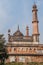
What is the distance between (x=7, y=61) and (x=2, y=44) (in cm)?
667

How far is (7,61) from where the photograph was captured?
79.4ft

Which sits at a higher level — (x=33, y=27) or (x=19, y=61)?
(x=33, y=27)

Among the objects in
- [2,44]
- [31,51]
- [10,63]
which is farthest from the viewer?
[31,51]

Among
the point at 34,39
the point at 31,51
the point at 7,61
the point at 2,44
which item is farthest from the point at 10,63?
the point at 34,39

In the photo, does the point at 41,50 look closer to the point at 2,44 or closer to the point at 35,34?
the point at 35,34

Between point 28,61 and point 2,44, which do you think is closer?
point 2,44

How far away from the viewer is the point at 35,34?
31250 millimetres

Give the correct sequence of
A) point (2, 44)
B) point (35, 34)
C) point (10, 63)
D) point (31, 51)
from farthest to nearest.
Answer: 1. point (35, 34)
2. point (31, 51)
3. point (10, 63)
4. point (2, 44)

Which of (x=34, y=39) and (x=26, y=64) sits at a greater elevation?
(x=34, y=39)

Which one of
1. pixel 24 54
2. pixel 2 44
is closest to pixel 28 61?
pixel 24 54

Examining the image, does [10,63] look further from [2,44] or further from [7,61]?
[2,44]

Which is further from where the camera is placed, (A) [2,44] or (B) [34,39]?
(B) [34,39]

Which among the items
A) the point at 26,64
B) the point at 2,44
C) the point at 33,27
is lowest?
the point at 26,64

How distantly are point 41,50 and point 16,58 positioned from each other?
2807mm
